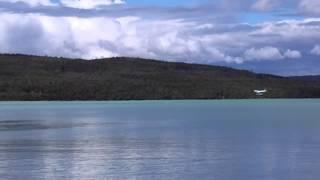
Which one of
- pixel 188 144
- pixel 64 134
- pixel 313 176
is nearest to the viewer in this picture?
pixel 313 176

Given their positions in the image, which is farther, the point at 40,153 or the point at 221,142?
the point at 221,142

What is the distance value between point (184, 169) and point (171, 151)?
7713 mm

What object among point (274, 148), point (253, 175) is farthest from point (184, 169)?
point (274, 148)

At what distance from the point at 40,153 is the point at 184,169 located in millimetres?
9641

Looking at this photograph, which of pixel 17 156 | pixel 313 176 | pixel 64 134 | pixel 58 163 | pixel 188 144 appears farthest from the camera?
pixel 64 134

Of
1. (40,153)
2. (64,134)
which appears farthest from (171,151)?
(64,134)

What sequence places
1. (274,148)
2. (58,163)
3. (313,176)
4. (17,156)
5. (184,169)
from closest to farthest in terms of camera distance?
(313,176)
(184,169)
(58,163)
(17,156)
(274,148)

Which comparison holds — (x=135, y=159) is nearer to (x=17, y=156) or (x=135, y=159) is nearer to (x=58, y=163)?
(x=58, y=163)

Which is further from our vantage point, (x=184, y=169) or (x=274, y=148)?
(x=274, y=148)

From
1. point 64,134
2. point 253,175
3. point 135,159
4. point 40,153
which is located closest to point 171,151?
point 135,159

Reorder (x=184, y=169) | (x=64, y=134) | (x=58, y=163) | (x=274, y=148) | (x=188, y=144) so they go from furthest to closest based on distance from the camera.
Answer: (x=64, y=134) → (x=188, y=144) → (x=274, y=148) → (x=58, y=163) → (x=184, y=169)

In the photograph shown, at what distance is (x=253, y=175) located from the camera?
26766 mm

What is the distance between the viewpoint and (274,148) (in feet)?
124

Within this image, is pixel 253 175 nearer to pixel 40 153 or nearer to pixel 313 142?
pixel 40 153
